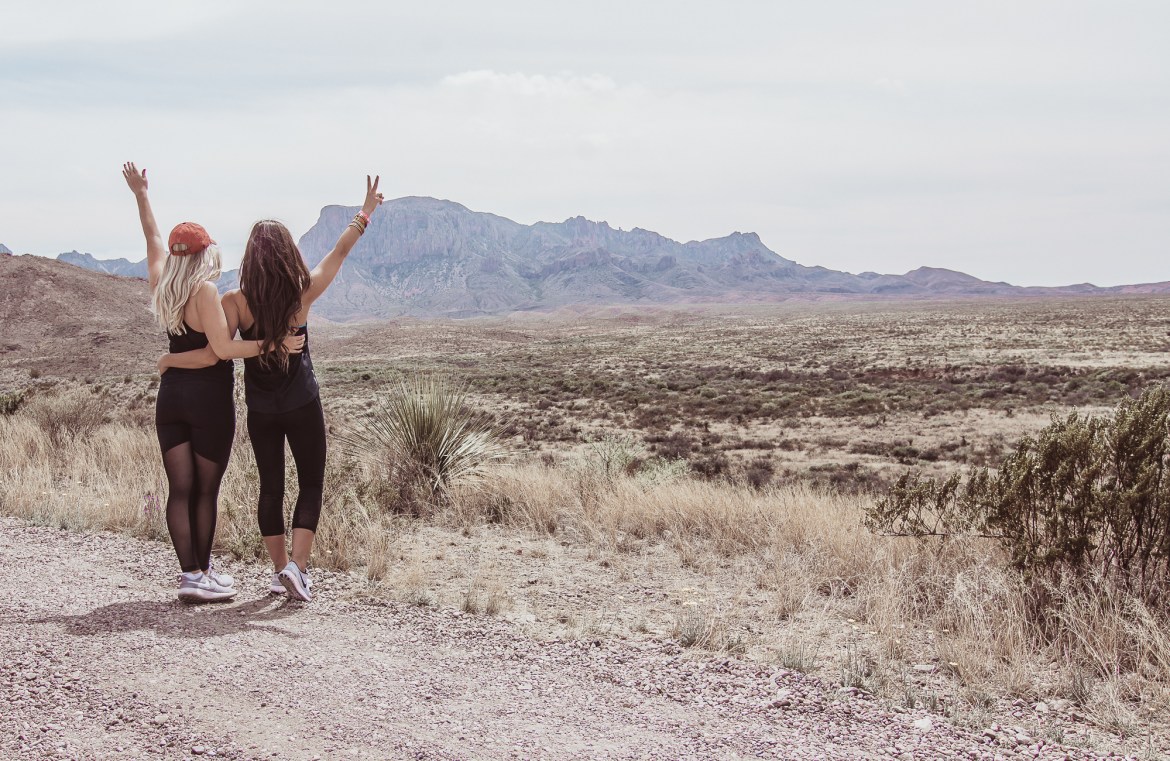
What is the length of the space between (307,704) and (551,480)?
5.09 meters

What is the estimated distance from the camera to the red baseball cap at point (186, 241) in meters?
3.84

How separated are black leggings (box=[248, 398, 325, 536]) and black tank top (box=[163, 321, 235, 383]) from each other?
9.2 inches

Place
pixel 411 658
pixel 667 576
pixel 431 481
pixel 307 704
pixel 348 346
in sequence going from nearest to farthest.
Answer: pixel 307 704, pixel 411 658, pixel 667 576, pixel 431 481, pixel 348 346

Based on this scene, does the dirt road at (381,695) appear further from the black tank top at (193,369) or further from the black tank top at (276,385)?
the black tank top at (193,369)

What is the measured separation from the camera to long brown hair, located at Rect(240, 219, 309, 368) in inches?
152

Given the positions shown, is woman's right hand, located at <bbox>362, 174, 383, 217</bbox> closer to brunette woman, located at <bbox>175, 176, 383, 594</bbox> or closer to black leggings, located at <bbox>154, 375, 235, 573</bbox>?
brunette woman, located at <bbox>175, 176, 383, 594</bbox>

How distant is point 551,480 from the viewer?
7.97 m

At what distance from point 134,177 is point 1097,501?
5288 millimetres

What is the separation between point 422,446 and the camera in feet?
25.2

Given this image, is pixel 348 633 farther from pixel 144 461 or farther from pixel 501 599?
pixel 144 461

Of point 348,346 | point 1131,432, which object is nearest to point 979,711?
point 1131,432

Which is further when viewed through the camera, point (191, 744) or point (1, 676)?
point (1, 676)

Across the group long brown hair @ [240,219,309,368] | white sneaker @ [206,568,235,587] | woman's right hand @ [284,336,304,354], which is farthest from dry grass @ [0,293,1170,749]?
long brown hair @ [240,219,309,368]

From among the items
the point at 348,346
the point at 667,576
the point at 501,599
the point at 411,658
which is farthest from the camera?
the point at 348,346
